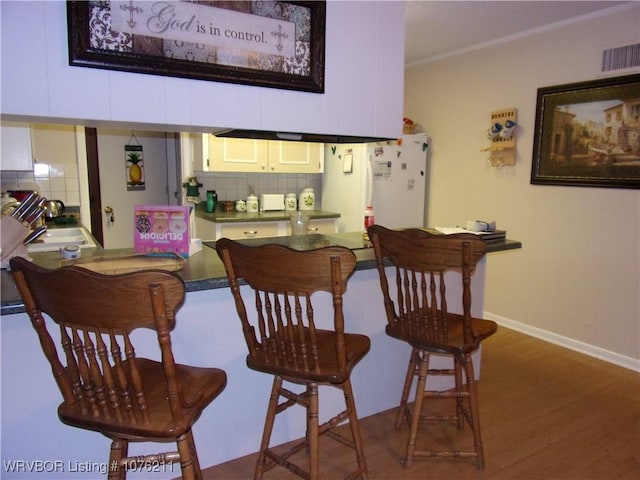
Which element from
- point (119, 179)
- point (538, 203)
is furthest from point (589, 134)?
point (119, 179)

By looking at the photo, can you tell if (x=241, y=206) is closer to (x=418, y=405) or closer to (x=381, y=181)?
(x=381, y=181)

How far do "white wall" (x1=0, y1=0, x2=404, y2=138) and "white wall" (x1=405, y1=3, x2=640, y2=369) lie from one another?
5.99 feet

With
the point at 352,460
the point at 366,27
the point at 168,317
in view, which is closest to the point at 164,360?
the point at 168,317

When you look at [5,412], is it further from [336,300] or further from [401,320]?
[401,320]

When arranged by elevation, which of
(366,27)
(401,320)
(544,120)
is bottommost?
(401,320)

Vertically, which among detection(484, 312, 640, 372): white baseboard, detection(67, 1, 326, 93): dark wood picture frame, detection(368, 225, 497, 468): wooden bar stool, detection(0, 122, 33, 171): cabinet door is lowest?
detection(484, 312, 640, 372): white baseboard

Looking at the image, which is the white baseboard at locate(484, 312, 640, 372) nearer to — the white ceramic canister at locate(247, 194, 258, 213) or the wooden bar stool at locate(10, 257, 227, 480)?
the white ceramic canister at locate(247, 194, 258, 213)

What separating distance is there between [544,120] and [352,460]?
286 cm

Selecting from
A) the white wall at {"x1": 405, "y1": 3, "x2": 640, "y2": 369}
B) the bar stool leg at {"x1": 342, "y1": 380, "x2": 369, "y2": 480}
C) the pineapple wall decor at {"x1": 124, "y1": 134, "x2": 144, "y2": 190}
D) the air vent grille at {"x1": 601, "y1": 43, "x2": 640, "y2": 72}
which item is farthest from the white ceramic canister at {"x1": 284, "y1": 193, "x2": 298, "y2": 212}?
the bar stool leg at {"x1": 342, "y1": 380, "x2": 369, "y2": 480}

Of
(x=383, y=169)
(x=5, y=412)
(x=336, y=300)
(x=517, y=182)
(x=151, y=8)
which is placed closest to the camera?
(x=336, y=300)

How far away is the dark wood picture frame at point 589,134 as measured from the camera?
303cm

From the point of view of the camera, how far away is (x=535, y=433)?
228 cm

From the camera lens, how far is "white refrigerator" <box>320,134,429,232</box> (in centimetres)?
414

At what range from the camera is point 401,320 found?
6.43ft
